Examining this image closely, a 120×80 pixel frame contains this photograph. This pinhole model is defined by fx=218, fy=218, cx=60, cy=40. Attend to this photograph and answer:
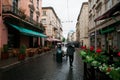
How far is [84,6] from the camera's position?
2566 inches

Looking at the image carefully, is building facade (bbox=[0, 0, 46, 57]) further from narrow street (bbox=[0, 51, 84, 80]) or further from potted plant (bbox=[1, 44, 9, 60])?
narrow street (bbox=[0, 51, 84, 80])

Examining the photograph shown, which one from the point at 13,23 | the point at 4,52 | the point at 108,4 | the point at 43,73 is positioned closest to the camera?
the point at 43,73

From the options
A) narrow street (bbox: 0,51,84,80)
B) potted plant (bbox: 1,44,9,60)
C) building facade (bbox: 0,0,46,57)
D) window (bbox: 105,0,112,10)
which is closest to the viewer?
narrow street (bbox: 0,51,84,80)

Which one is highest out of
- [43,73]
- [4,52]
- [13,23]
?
[13,23]

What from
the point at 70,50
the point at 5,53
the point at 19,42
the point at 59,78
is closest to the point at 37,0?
the point at 19,42

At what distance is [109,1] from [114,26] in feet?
13.5

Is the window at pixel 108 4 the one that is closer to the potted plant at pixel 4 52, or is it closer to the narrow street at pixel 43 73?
the narrow street at pixel 43 73

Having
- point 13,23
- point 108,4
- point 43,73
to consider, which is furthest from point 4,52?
point 108,4

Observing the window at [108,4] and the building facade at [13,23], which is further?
the window at [108,4]

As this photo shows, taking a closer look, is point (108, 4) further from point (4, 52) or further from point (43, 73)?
point (43, 73)

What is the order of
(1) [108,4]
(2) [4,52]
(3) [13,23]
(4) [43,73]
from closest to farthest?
(4) [43,73] < (2) [4,52] < (3) [13,23] < (1) [108,4]

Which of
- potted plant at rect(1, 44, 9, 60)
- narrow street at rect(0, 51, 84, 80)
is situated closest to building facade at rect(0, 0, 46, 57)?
potted plant at rect(1, 44, 9, 60)

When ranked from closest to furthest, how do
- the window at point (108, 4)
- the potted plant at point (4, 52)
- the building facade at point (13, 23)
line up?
1. the potted plant at point (4, 52)
2. the building facade at point (13, 23)
3. the window at point (108, 4)

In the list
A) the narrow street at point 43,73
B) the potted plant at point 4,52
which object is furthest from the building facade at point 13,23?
the narrow street at point 43,73
